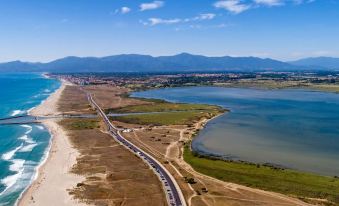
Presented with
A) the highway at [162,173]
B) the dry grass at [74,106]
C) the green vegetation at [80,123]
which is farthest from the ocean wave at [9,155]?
the dry grass at [74,106]

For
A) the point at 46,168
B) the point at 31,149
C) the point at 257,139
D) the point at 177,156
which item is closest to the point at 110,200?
the point at 46,168

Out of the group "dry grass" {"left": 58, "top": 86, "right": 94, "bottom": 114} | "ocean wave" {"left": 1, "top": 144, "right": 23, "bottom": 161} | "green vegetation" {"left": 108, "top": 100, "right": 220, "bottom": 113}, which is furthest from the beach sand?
"green vegetation" {"left": 108, "top": 100, "right": 220, "bottom": 113}

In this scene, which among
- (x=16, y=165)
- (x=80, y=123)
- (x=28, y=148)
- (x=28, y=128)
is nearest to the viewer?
(x=16, y=165)

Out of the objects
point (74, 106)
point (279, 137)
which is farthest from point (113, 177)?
point (74, 106)

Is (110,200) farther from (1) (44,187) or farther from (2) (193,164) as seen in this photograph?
(2) (193,164)

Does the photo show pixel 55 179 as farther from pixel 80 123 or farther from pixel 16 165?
pixel 80 123

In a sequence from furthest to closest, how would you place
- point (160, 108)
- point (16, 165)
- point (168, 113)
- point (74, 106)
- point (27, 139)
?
point (74, 106) < point (160, 108) < point (168, 113) < point (27, 139) < point (16, 165)

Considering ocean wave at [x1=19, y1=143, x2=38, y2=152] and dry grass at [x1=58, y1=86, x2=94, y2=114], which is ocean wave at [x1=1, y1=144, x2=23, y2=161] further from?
dry grass at [x1=58, y1=86, x2=94, y2=114]
